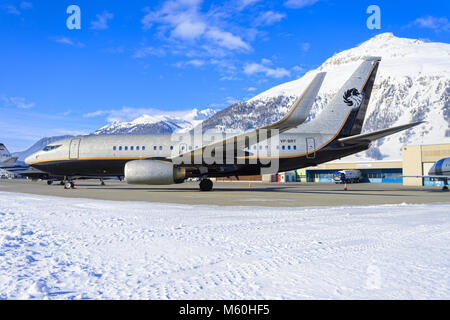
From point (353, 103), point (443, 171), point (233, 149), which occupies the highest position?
point (353, 103)

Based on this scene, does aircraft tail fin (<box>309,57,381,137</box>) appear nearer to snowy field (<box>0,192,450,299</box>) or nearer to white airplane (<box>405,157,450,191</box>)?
white airplane (<box>405,157,450,191</box>)

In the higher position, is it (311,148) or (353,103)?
(353,103)

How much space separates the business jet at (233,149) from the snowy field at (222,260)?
12.0 metres

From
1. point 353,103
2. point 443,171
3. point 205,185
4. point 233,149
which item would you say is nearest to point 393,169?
point 443,171

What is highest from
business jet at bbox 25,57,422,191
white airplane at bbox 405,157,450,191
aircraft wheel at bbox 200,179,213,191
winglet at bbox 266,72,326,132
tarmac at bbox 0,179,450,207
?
winglet at bbox 266,72,326,132

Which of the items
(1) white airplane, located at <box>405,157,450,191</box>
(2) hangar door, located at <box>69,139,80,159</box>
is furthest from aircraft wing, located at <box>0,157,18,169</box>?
(1) white airplane, located at <box>405,157,450,191</box>

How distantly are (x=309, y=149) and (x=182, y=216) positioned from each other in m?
13.8

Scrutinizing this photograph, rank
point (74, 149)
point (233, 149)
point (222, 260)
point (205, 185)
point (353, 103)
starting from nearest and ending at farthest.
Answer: point (222, 260)
point (233, 149)
point (353, 103)
point (205, 185)
point (74, 149)

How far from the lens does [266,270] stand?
3381mm

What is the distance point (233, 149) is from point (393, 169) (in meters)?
51.6

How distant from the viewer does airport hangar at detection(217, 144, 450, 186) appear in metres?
45.0

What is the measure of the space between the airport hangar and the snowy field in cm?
4491

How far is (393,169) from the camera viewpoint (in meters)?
60.0

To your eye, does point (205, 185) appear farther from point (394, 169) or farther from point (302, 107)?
point (394, 169)
